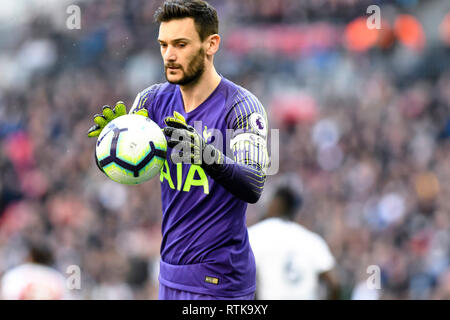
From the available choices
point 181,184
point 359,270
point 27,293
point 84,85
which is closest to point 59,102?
point 84,85

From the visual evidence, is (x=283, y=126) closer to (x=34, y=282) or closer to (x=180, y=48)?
(x=34, y=282)

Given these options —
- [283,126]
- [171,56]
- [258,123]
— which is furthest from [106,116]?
[283,126]

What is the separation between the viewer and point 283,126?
1803 centimetres

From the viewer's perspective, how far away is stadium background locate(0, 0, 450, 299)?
502 inches

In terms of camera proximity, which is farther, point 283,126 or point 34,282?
point 283,126

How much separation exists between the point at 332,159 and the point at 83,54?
24.7 feet

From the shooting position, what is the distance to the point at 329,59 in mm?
20531

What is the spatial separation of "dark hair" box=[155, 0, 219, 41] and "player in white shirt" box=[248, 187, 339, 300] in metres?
2.68

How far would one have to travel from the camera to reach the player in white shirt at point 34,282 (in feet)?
22.2

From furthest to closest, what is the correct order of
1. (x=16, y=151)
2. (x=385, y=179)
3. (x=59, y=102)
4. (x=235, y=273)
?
(x=59, y=102)
(x=16, y=151)
(x=385, y=179)
(x=235, y=273)

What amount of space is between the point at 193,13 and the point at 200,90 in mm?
522

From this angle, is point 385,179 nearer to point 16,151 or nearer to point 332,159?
point 332,159

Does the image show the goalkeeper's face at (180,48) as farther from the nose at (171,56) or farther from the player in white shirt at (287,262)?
the player in white shirt at (287,262)

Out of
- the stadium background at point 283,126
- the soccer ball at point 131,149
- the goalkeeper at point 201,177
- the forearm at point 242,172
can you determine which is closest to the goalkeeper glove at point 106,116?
the goalkeeper at point 201,177
